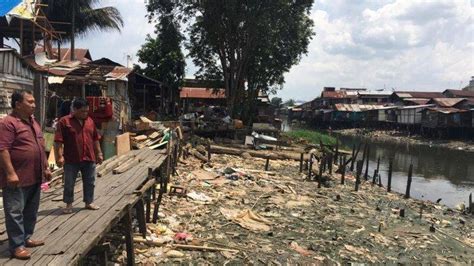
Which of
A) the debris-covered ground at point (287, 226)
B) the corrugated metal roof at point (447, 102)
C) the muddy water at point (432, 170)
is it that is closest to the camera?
the debris-covered ground at point (287, 226)

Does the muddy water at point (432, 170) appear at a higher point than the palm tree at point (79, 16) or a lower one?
lower

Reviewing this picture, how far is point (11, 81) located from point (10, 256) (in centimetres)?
→ 798

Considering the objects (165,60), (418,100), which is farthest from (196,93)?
(418,100)

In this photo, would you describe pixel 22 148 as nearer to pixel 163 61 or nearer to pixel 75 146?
pixel 75 146

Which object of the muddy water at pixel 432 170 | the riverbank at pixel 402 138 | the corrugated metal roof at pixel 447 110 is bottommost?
the muddy water at pixel 432 170

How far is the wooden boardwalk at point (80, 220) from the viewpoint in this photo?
482cm

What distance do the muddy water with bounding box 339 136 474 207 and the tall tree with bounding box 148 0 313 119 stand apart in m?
10.8

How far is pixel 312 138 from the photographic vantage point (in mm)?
38656

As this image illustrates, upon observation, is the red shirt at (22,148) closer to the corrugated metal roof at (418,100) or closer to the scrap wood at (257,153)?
the scrap wood at (257,153)

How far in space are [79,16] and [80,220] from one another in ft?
83.5

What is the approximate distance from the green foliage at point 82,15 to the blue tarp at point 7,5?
11842 mm

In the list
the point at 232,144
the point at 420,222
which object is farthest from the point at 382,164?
the point at 420,222

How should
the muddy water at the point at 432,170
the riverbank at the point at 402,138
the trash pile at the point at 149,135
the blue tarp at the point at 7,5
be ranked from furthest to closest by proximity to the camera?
the riverbank at the point at 402,138 < the muddy water at the point at 432,170 < the trash pile at the point at 149,135 < the blue tarp at the point at 7,5

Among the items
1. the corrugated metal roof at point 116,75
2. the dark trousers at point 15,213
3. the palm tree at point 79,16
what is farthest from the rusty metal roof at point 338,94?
the dark trousers at point 15,213
